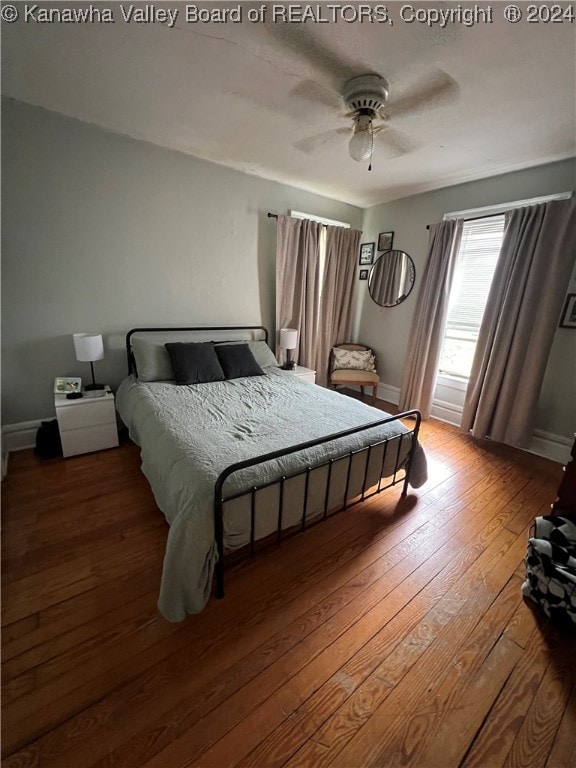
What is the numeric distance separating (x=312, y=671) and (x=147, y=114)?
3.34 m

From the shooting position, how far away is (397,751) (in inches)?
38.8

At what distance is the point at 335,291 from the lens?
4.03 m

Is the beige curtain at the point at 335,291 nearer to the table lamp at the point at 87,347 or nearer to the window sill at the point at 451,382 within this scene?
the window sill at the point at 451,382

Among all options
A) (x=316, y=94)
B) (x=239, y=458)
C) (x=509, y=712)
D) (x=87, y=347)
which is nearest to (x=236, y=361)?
(x=87, y=347)

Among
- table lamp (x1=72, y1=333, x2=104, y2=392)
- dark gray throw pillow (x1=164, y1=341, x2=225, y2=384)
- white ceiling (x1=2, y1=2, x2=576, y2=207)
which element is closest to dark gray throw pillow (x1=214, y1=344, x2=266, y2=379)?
dark gray throw pillow (x1=164, y1=341, x2=225, y2=384)

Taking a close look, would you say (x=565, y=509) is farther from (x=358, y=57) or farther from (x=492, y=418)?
(x=358, y=57)

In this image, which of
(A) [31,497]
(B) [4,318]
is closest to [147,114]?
(B) [4,318]

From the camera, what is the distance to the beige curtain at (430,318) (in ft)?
10.5

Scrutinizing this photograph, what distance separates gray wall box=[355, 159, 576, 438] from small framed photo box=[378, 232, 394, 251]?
0.21ft

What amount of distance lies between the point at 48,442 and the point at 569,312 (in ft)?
14.5

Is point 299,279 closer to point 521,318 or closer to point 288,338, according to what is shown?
point 288,338

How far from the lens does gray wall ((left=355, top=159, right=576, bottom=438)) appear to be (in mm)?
2650

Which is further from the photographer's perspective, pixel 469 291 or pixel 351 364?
pixel 351 364

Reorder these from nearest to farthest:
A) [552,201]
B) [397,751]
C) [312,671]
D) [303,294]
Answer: [397,751]
[312,671]
[552,201]
[303,294]
